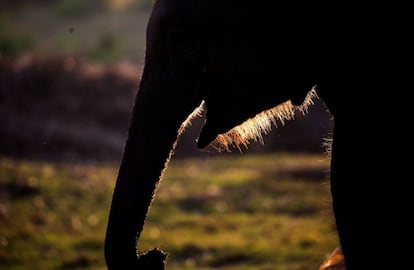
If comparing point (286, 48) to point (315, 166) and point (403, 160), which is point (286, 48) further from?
point (315, 166)

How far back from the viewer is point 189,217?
1211 centimetres

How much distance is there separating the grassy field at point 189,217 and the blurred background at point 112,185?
2cm

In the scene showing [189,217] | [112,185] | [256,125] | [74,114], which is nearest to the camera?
[256,125]

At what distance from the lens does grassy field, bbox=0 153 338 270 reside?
9.76 m

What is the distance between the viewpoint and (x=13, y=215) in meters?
11.3

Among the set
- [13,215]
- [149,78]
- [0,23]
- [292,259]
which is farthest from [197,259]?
[0,23]

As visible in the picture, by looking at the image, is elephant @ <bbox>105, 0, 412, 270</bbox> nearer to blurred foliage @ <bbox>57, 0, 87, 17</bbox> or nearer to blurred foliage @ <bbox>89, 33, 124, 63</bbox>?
blurred foliage @ <bbox>89, 33, 124, 63</bbox>

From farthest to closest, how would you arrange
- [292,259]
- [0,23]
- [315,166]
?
[0,23]
[315,166]
[292,259]

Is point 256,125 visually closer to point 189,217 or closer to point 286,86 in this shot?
point 286,86

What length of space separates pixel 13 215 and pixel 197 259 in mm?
2788

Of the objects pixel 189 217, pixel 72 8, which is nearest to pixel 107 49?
pixel 72 8

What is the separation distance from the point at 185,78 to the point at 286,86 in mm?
460

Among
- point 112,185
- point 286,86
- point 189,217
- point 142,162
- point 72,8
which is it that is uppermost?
point 72,8

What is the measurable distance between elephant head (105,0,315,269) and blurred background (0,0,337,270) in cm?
180
